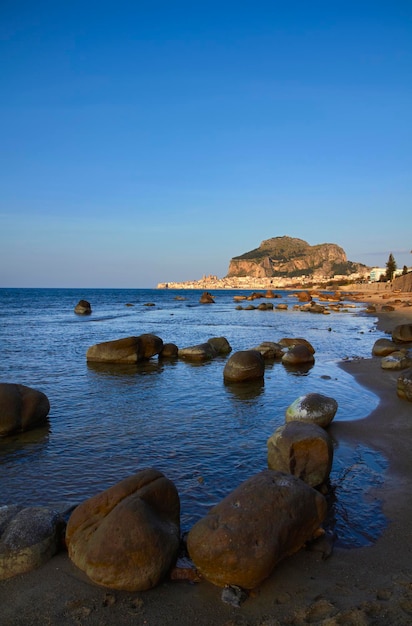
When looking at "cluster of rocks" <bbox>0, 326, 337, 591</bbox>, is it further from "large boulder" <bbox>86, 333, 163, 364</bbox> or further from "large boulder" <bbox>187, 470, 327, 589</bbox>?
"large boulder" <bbox>86, 333, 163, 364</bbox>

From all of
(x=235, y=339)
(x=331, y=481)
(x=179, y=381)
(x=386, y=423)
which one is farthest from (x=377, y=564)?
(x=235, y=339)

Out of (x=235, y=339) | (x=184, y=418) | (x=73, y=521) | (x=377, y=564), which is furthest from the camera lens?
(x=235, y=339)

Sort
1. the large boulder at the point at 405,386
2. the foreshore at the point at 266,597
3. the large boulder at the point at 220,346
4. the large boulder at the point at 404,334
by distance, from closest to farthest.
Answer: the foreshore at the point at 266,597, the large boulder at the point at 405,386, the large boulder at the point at 220,346, the large boulder at the point at 404,334

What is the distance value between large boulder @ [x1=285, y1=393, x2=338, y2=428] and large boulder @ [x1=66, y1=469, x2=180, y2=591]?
5.38 m

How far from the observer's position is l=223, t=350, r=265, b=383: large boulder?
16906mm

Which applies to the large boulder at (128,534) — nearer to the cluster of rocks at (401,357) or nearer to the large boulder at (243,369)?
the cluster of rocks at (401,357)

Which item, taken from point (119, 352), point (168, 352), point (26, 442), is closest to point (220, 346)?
point (168, 352)

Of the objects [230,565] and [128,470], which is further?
[128,470]

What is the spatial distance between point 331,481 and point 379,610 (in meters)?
3.70

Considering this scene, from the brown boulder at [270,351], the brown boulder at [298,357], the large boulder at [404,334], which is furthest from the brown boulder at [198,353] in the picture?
the large boulder at [404,334]

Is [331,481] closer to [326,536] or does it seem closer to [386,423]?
[326,536]

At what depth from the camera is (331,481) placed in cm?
826

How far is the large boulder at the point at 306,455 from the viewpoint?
790cm

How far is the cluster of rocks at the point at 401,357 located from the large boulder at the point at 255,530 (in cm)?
844
